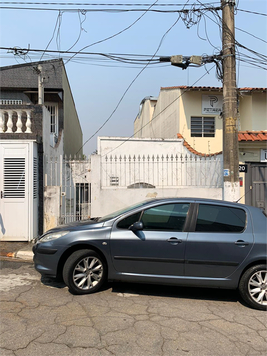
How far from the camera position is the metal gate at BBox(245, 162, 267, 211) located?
8484 millimetres

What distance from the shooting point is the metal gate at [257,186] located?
848 centimetres

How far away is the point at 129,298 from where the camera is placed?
4.19 metres

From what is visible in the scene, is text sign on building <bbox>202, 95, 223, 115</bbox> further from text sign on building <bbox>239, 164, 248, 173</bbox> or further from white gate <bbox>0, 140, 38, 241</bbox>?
white gate <bbox>0, 140, 38, 241</bbox>

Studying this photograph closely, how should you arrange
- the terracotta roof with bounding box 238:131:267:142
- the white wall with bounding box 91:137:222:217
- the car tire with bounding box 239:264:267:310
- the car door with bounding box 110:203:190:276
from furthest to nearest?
the terracotta roof with bounding box 238:131:267:142, the white wall with bounding box 91:137:222:217, the car door with bounding box 110:203:190:276, the car tire with bounding box 239:264:267:310

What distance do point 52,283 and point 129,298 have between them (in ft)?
4.65

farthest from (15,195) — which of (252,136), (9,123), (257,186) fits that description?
(252,136)

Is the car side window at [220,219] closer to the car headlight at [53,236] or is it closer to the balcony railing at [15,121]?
the car headlight at [53,236]

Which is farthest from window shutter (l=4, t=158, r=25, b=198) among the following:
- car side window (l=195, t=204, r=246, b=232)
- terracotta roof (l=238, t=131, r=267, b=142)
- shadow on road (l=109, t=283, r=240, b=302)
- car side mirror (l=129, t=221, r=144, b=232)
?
terracotta roof (l=238, t=131, r=267, b=142)

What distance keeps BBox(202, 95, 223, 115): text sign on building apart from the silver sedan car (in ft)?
33.3

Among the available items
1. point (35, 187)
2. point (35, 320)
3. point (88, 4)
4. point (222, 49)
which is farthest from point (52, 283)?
point (88, 4)

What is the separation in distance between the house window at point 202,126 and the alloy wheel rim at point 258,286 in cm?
1053

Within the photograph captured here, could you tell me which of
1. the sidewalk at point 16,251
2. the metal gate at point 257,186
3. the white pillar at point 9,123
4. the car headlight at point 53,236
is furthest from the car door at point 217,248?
the white pillar at point 9,123

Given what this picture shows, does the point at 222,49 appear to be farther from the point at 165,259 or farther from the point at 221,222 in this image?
the point at 165,259

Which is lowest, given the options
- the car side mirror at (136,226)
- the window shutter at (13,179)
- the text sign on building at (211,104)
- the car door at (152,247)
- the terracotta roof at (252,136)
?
the car door at (152,247)
